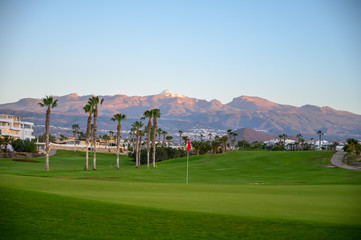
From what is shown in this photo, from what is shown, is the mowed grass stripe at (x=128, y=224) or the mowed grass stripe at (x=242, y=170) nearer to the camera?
the mowed grass stripe at (x=128, y=224)

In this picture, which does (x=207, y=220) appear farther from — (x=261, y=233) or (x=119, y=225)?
(x=119, y=225)

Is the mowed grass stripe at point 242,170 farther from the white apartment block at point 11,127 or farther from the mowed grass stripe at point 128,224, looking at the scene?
the white apartment block at point 11,127

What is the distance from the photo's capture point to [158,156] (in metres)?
134

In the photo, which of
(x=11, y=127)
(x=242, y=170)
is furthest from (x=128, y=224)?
(x=11, y=127)

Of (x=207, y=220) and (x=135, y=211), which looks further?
(x=135, y=211)

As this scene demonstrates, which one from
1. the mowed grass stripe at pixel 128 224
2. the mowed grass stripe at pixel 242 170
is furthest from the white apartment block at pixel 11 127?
the mowed grass stripe at pixel 128 224

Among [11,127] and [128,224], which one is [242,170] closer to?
[128,224]

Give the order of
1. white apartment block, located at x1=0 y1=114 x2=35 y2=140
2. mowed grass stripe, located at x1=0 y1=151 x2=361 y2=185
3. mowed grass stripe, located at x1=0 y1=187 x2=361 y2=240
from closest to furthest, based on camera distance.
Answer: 1. mowed grass stripe, located at x1=0 y1=187 x2=361 y2=240
2. mowed grass stripe, located at x1=0 y1=151 x2=361 y2=185
3. white apartment block, located at x1=0 y1=114 x2=35 y2=140

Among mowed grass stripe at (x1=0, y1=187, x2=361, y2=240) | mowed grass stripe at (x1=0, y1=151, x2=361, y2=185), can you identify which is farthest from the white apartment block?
mowed grass stripe at (x1=0, y1=187, x2=361, y2=240)

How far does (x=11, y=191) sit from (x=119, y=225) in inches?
231

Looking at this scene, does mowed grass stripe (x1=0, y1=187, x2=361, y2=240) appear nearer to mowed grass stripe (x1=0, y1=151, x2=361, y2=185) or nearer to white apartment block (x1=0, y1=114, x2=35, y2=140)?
mowed grass stripe (x1=0, y1=151, x2=361, y2=185)

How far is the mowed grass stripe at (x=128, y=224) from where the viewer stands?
12.8m

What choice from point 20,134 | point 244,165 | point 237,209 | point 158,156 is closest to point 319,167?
point 244,165

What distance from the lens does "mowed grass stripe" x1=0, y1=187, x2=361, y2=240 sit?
504 inches
